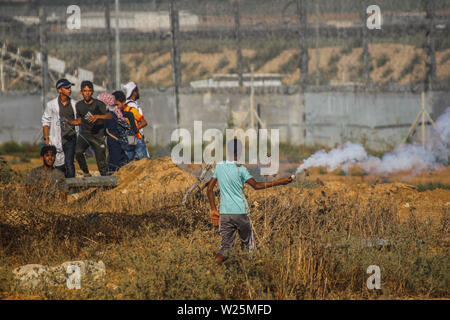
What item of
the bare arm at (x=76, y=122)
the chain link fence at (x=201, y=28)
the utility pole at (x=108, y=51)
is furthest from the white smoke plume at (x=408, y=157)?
the utility pole at (x=108, y=51)

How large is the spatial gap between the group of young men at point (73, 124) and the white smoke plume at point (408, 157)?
6269mm

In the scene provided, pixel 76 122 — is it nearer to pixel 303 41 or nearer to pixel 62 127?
pixel 62 127

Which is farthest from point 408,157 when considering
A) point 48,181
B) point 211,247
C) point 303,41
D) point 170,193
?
point 211,247

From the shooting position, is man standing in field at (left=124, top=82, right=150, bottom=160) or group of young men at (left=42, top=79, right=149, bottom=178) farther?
man standing in field at (left=124, top=82, right=150, bottom=160)

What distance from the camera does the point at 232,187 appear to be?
23.6 feet

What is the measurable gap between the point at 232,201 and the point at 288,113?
15.0 m

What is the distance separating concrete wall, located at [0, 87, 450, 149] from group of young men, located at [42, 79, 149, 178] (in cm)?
1051

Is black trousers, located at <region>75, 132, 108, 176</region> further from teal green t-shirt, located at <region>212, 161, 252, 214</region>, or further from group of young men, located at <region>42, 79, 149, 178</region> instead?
teal green t-shirt, located at <region>212, 161, 252, 214</region>

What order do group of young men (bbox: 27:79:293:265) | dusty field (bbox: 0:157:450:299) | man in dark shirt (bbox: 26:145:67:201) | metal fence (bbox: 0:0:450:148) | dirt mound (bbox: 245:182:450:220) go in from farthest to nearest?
metal fence (bbox: 0:0:450:148) → group of young men (bbox: 27:79:293:265) → man in dark shirt (bbox: 26:145:67:201) → dirt mound (bbox: 245:182:450:220) → dusty field (bbox: 0:157:450:299)

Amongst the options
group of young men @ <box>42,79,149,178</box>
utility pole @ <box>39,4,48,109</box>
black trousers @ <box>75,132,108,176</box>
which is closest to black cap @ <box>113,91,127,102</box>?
group of young men @ <box>42,79,149,178</box>

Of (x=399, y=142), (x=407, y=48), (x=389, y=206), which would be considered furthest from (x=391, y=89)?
(x=407, y=48)

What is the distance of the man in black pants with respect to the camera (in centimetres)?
1136

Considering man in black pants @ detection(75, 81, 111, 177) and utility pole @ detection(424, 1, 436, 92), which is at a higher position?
utility pole @ detection(424, 1, 436, 92)

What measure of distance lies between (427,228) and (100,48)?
21.1 metres
